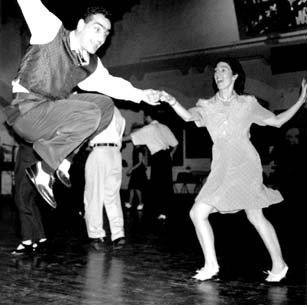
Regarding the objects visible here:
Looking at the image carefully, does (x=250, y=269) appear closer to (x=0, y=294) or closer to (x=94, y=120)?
(x=94, y=120)

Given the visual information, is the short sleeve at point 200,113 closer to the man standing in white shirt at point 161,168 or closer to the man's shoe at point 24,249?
the man's shoe at point 24,249

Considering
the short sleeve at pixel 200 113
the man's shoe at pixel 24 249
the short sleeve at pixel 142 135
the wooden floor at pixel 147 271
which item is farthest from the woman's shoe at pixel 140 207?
the short sleeve at pixel 200 113

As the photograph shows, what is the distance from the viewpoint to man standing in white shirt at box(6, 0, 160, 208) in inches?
104

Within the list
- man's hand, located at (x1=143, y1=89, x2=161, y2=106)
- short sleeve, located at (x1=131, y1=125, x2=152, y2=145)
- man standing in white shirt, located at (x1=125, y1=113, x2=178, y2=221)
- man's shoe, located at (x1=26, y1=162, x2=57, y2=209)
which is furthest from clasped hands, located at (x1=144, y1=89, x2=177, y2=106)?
man standing in white shirt, located at (x1=125, y1=113, x2=178, y2=221)

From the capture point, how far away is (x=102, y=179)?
13.9 ft

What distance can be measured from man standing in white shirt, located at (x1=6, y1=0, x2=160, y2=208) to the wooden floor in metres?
0.54

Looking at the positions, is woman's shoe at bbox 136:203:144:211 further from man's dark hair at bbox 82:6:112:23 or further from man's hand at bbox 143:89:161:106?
man's dark hair at bbox 82:6:112:23

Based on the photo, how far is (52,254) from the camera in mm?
3562

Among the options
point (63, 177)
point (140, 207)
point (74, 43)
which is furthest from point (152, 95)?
point (140, 207)

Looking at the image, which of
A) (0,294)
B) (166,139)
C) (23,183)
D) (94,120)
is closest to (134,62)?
(166,139)

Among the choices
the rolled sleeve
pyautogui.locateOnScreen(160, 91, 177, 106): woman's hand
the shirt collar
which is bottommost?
pyautogui.locateOnScreen(160, 91, 177, 106): woman's hand

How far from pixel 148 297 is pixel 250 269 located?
1.05 metres

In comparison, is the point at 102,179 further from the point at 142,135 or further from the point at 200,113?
the point at 142,135

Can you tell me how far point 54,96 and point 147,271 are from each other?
1.20 meters
